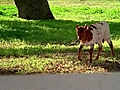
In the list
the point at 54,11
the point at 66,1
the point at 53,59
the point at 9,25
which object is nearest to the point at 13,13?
the point at 54,11

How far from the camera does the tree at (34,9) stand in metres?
21.7

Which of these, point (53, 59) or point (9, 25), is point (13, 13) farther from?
point (53, 59)

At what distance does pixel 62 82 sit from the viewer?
8.26 metres

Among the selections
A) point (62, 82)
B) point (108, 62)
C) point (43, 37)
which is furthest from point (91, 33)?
point (43, 37)

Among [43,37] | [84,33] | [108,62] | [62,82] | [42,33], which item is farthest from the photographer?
[42,33]

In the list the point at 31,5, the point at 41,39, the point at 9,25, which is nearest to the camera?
the point at 41,39

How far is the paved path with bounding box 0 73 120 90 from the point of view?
311 inches

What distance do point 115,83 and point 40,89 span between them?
1.38 metres

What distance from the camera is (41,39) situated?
1439 cm

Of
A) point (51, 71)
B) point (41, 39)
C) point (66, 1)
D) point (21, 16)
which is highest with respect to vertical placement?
point (51, 71)

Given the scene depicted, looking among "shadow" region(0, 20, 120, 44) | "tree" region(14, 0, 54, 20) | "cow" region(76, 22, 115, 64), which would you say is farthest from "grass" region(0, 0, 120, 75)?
"tree" region(14, 0, 54, 20)

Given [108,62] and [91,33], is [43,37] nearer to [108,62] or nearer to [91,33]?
[108,62]

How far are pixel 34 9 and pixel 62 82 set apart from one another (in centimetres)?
1386

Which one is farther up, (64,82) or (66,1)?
(64,82)
